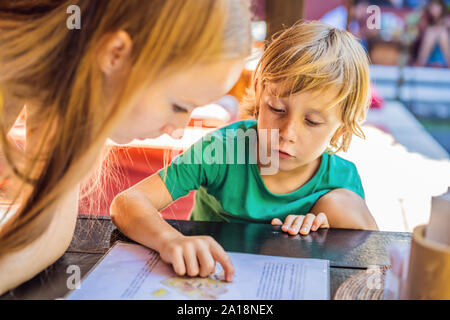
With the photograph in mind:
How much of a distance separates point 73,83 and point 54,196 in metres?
0.15

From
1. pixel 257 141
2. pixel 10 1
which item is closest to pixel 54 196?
pixel 10 1

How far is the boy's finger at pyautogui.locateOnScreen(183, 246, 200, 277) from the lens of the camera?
753 mm

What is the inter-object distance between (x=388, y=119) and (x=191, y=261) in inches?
186

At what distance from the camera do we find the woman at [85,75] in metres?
0.66

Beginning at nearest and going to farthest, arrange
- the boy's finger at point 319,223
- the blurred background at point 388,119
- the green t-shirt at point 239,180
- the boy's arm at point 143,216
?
the boy's arm at point 143,216 < the boy's finger at point 319,223 < the green t-shirt at point 239,180 < the blurred background at point 388,119

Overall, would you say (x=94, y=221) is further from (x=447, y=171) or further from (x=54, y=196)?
(x=447, y=171)

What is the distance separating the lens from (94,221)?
1000 mm

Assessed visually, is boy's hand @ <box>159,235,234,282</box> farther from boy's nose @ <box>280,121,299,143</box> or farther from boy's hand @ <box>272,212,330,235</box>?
boy's nose @ <box>280,121,299,143</box>

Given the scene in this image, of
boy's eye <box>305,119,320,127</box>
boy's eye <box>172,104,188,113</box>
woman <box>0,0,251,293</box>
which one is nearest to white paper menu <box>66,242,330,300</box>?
woman <box>0,0,251,293</box>

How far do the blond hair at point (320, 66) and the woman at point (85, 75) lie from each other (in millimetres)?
398

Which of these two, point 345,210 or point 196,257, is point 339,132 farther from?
point 196,257

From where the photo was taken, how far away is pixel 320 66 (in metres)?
1.13

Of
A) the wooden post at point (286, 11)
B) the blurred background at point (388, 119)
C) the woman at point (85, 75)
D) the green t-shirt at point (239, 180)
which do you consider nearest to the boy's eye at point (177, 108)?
the woman at point (85, 75)

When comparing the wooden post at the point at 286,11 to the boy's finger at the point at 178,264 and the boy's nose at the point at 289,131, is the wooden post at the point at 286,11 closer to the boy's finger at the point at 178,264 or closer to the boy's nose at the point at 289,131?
the boy's nose at the point at 289,131
